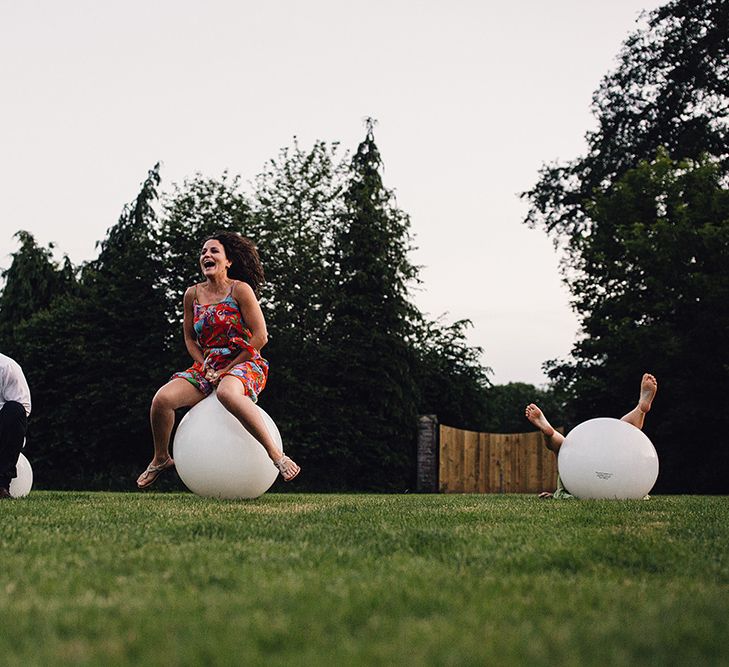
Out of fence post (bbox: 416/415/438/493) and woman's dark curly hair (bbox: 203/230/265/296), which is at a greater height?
woman's dark curly hair (bbox: 203/230/265/296)

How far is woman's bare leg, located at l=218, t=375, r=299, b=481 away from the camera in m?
6.73

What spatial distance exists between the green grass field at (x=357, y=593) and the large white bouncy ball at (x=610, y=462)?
3469 mm

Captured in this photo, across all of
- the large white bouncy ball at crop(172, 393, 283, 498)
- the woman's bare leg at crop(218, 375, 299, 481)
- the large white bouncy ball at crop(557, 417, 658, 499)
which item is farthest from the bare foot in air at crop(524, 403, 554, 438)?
the woman's bare leg at crop(218, 375, 299, 481)

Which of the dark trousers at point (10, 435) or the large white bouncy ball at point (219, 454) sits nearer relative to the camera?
the large white bouncy ball at point (219, 454)

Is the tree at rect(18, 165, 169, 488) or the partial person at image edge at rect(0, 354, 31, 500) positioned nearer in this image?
the partial person at image edge at rect(0, 354, 31, 500)

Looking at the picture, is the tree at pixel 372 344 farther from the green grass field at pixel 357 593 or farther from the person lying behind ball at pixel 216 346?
the green grass field at pixel 357 593

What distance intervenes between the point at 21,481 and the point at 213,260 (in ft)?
9.05

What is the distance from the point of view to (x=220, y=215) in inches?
898

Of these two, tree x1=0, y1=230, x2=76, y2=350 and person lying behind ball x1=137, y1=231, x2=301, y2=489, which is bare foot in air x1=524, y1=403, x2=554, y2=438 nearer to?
person lying behind ball x1=137, y1=231, x2=301, y2=489

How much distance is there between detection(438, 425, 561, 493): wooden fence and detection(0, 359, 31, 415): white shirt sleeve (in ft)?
49.3

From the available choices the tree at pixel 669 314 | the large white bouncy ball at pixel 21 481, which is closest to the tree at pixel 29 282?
the tree at pixel 669 314

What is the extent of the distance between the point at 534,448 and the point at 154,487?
9.53 meters

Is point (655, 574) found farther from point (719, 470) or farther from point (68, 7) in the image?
point (719, 470)

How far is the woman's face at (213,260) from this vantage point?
732 centimetres
